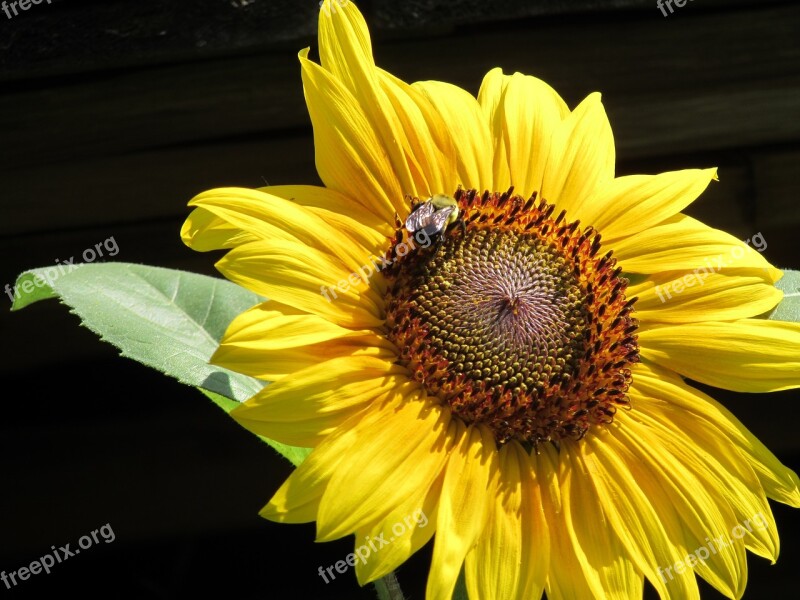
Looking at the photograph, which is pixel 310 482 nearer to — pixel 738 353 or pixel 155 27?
pixel 738 353

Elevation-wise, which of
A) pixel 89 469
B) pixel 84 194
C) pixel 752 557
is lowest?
pixel 752 557

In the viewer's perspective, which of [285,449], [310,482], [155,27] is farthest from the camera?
[155,27]

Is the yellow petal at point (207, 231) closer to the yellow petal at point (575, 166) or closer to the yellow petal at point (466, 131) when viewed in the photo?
the yellow petal at point (466, 131)

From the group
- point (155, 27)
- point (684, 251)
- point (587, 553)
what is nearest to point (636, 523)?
point (587, 553)

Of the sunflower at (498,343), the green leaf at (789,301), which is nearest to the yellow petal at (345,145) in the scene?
the sunflower at (498,343)

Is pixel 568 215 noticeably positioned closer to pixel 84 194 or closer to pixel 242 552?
pixel 84 194

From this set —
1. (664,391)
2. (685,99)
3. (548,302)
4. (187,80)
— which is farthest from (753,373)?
(187,80)

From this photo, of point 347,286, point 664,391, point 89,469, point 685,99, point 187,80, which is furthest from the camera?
point 89,469
